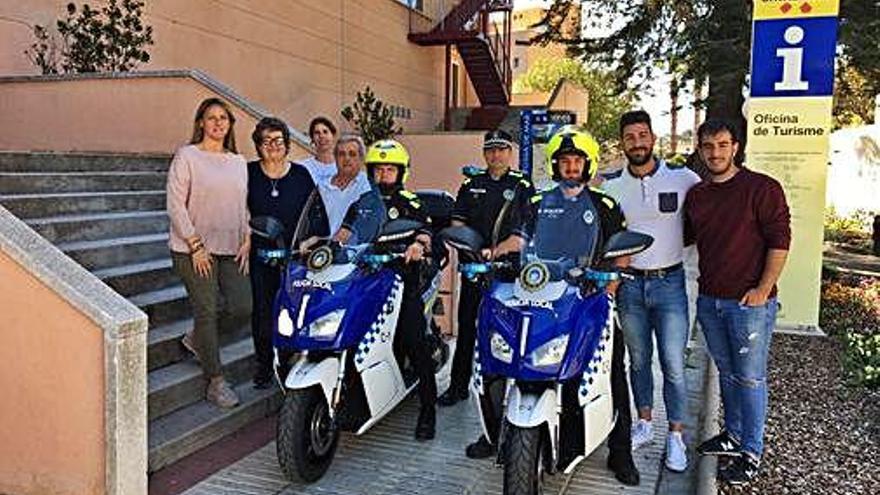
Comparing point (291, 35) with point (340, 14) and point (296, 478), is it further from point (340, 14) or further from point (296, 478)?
point (296, 478)

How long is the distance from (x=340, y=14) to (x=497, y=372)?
512 inches

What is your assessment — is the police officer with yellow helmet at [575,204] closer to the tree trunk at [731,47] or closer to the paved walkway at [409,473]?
the paved walkway at [409,473]

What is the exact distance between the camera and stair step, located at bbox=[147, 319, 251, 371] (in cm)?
470

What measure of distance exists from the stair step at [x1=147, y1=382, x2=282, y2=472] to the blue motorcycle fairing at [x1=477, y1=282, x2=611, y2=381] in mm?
1674

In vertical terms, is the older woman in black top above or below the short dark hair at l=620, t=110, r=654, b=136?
below

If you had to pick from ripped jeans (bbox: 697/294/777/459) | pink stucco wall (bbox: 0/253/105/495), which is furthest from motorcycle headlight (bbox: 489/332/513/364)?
pink stucco wall (bbox: 0/253/105/495)

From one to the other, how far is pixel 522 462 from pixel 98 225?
3.66m

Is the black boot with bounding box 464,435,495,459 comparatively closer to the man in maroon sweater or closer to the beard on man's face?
the man in maroon sweater

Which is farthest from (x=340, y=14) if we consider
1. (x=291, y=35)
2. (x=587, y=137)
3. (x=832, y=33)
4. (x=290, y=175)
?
(x=587, y=137)

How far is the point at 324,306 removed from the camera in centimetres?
393

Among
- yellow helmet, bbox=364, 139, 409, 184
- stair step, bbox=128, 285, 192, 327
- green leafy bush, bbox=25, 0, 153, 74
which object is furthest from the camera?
green leafy bush, bbox=25, 0, 153, 74

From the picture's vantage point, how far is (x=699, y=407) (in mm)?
5469

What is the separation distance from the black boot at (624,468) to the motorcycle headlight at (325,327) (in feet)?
5.21

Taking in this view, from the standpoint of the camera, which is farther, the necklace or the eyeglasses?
the necklace
